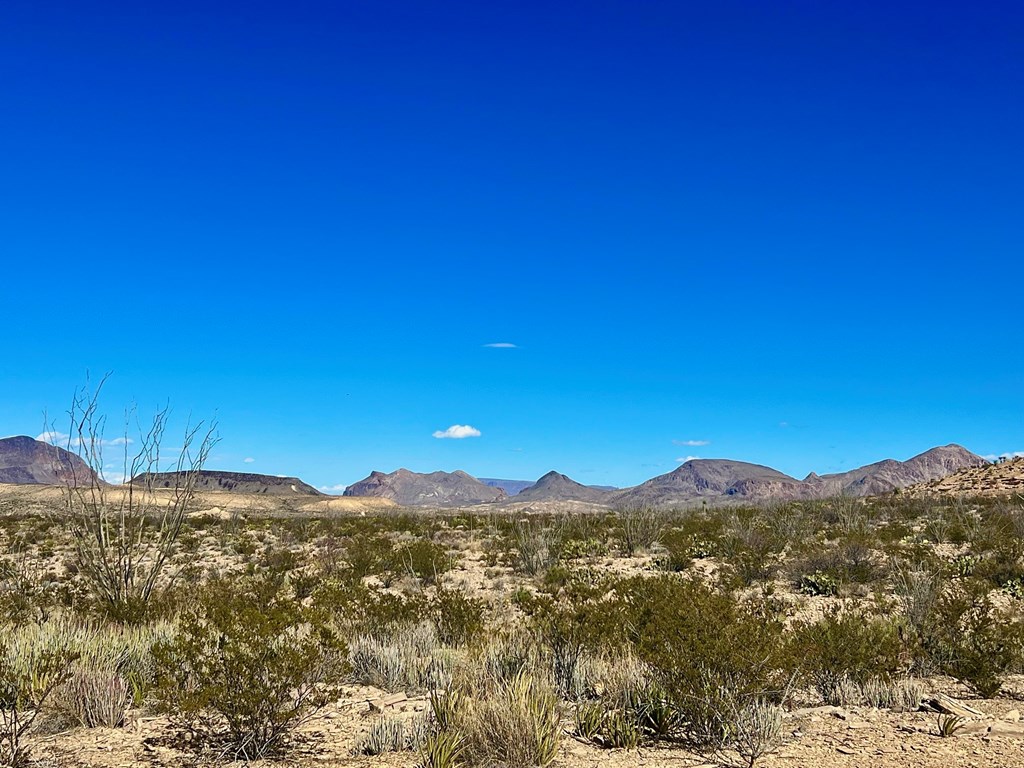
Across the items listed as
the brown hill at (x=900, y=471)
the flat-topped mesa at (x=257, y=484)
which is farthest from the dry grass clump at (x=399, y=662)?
the brown hill at (x=900, y=471)

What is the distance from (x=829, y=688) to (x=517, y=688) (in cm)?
334

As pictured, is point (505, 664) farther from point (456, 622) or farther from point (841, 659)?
point (841, 659)

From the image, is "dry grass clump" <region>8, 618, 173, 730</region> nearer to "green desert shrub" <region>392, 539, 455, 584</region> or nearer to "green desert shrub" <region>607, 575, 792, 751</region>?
"green desert shrub" <region>607, 575, 792, 751</region>

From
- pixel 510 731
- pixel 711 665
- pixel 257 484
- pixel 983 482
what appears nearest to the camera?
pixel 510 731

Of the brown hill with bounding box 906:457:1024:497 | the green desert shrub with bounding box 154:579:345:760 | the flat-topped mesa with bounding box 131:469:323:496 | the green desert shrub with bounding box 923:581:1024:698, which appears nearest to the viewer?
the green desert shrub with bounding box 154:579:345:760

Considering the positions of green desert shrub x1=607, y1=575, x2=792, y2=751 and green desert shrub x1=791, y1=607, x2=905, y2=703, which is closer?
green desert shrub x1=607, y1=575, x2=792, y2=751

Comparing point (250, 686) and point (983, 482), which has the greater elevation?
point (983, 482)

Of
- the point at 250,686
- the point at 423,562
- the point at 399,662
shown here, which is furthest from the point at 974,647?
the point at 423,562

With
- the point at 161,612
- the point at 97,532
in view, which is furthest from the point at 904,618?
the point at 97,532

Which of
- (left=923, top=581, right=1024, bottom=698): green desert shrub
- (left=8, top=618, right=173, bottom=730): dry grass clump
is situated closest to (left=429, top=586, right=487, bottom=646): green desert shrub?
(left=8, top=618, right=173, bottom=730): dry grass clump

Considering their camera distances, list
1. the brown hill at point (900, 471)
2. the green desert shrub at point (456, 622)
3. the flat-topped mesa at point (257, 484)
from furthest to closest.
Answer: the brown hill at point (900, 471) < the flat-topped mesa at point (257, 484) < the green desert shrub at point (456, 622)

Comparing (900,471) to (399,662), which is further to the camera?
(900,471)

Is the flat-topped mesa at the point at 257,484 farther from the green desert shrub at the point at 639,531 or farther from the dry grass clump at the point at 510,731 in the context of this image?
the dry grass clump at the point at 510,731

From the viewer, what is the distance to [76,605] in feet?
32.3
